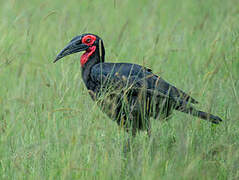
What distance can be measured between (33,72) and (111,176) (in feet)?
8.24

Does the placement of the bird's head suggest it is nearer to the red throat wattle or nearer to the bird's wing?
the red throat wattle

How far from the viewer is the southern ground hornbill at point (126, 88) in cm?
370

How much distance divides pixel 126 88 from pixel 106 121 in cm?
34

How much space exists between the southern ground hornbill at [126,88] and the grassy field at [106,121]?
103 mm

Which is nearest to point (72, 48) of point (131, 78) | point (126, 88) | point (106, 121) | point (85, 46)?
point (85, 46)

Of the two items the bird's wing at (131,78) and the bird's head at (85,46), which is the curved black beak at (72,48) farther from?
the bird's wing at (131,78)

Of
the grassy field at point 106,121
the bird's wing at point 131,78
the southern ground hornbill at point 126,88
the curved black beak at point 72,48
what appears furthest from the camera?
the curved black beak at point 72,48

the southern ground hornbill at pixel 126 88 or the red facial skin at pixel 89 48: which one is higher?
the red facial skin at pixel 89 48

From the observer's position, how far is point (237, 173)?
2.91 m

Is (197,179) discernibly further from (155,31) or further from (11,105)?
(155,31)

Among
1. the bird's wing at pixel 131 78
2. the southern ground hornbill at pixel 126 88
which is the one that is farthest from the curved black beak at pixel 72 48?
the bird's wing at pixel 131 78

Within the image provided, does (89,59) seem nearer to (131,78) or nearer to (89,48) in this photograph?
(89,48)

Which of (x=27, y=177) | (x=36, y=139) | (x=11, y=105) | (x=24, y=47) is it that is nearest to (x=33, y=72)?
(x=24, y=47)

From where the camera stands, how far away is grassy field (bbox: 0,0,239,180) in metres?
2.97
